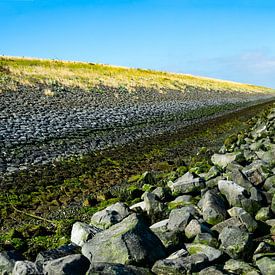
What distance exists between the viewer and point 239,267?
16.6ft

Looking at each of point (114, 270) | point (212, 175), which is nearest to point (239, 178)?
point (212, 175)

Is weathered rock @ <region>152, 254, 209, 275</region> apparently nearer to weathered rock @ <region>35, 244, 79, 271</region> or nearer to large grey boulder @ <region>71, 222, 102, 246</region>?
weathered rock @ <region>35, 244, 79, 271</region>

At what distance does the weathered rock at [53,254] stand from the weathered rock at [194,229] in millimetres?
1464

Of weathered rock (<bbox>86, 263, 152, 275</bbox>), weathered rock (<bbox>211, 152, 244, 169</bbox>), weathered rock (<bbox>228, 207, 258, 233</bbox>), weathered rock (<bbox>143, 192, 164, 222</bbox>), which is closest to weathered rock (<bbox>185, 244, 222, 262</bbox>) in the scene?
weathered rock (<bbox>86, 263, 152, 275</bbox>)

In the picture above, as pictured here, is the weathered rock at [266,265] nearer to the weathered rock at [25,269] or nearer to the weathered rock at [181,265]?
the weathered rock at [181,265]

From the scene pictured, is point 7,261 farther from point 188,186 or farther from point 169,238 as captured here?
point 188,186

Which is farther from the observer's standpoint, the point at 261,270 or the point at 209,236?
the point at 209,236

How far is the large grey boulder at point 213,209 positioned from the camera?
22.2 ft

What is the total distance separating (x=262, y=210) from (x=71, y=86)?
2668 centimetres

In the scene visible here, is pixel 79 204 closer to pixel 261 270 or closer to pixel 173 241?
pixel 173 241

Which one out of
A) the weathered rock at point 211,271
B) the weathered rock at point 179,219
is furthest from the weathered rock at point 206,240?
the weathered rock at point 211,271

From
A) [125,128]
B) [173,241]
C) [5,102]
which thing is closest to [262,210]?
[173,241]

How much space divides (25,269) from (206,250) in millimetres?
2070

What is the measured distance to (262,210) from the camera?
7.16m
